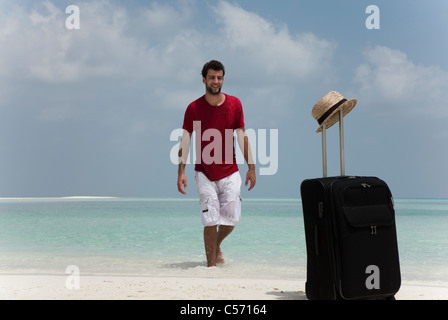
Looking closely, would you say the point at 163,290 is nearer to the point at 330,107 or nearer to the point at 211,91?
the point at 330,107

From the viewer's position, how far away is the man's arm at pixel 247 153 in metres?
4.48

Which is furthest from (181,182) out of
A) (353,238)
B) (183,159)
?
(353,238)

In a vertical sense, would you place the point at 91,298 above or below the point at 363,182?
below

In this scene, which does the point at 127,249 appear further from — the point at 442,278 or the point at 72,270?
the point at 442,278

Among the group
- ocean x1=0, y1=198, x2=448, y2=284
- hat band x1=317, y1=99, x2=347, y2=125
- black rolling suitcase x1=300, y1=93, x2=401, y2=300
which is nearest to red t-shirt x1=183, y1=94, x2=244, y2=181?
ocean x1=0, y1=198, x2=448, y2=284

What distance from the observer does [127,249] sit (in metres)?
6.61

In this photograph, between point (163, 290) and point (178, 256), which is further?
point (178, 256)

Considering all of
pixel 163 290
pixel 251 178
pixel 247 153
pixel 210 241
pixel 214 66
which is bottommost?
pixel 163 290

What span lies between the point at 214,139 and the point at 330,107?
4.72ft

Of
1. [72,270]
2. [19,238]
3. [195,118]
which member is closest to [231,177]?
[195,118]

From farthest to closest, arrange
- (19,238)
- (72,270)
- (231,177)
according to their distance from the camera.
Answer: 1. (19,238)
2. (72,270)
3. (231,177)

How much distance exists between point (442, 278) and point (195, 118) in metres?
2.63

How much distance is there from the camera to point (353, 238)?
2.75 metres
